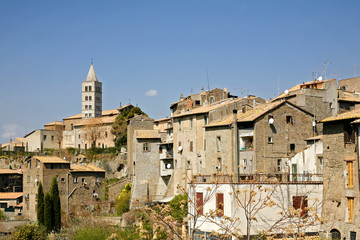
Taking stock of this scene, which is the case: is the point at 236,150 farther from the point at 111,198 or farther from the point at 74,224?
the point at 111,198

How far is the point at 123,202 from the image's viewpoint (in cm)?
5625

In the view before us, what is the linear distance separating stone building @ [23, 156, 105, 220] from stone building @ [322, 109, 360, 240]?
1399 inches

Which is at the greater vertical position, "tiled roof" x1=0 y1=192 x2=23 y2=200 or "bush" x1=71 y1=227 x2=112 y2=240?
"tiled roof" x1=0 y1=192 x2=23 y2=200

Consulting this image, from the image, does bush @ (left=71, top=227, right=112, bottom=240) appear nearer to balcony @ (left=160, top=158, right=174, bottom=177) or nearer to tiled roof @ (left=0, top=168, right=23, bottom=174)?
balcony @ (left=160, top=158, right=174, bottom=177)

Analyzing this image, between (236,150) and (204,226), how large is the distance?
9.09 meters

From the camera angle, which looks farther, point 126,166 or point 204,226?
point 126,166

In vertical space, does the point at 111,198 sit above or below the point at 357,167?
below

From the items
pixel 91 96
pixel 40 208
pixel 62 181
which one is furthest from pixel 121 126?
pixel 91 96

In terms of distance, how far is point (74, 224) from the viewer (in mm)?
51750

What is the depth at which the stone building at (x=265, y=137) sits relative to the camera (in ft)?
130

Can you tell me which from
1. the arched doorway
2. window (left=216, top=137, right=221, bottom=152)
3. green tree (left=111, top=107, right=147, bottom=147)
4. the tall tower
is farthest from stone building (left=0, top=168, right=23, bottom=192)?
the tall tower

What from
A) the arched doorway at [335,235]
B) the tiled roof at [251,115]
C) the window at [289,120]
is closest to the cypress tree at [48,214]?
the tiled roof at [251,115]

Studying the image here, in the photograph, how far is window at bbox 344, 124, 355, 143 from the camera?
1119 inches

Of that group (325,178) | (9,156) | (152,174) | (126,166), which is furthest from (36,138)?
(325,178)
